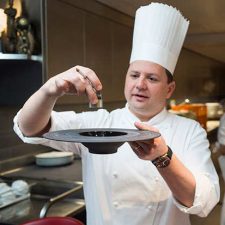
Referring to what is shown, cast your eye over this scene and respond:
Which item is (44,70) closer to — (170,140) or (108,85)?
(108,85)

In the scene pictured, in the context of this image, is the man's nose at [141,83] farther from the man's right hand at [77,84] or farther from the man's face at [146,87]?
the man's right hand at [77,84]

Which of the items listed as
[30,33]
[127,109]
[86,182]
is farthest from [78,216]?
[30,33]

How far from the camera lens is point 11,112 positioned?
2.18 m

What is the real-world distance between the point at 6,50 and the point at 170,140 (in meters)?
0.93

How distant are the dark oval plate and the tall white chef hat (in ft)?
1.48

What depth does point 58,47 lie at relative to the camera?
1850 millimetres

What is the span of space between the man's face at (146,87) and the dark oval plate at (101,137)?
32 centimetres

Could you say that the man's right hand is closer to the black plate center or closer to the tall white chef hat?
the black plate center

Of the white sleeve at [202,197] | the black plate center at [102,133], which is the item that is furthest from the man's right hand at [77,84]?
the white sleeve at [202,197]

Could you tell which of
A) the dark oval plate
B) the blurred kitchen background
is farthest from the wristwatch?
the blurred kitchen background

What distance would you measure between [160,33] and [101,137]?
0.63m

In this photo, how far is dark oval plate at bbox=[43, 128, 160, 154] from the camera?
676 mm

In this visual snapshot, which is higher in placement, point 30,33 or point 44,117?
point 30,33

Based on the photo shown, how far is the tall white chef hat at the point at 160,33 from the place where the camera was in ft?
3.97
